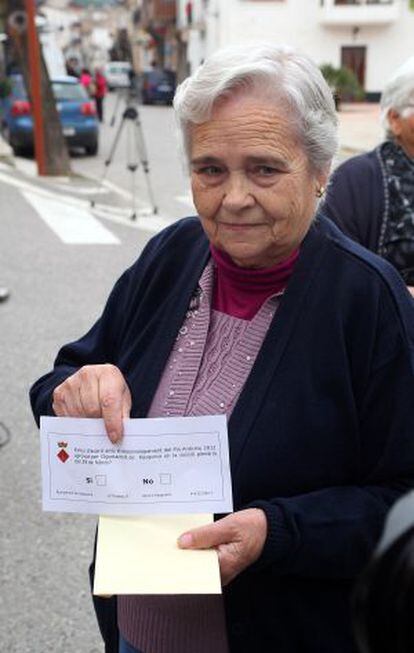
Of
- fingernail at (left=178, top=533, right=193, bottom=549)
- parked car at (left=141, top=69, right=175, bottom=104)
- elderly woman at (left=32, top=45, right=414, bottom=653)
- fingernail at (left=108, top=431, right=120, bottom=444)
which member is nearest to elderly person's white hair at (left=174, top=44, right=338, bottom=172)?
elderly woman at (left=32, top=45, right=414, bottom=653)

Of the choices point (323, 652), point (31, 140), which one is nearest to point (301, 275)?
point (323, 652)

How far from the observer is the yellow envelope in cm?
139

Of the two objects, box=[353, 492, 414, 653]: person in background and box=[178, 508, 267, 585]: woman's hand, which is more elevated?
box=[353, 492, 414, 653]: person in background

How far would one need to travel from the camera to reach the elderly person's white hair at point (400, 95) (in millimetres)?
2736

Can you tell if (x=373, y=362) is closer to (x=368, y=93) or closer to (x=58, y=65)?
(x=58, y=65)

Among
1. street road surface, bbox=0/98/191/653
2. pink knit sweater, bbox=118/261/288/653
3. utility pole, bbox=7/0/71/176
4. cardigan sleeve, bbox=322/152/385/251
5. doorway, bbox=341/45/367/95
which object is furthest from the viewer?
doorway, bbox=341/45/367/95

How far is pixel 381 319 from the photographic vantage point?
152cm

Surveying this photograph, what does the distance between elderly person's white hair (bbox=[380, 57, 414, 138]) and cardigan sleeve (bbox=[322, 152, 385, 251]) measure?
0.25 metres

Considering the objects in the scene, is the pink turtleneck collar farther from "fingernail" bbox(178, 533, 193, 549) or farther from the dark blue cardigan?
"fingernail" bbox(178, 533, 193, 549)

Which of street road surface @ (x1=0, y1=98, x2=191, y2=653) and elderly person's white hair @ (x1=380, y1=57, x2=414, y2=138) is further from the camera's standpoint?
street road surface @ (x1=0, y1=98, x2=191, y2=653)

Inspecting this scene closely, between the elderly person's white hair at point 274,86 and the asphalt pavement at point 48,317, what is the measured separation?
39 cm

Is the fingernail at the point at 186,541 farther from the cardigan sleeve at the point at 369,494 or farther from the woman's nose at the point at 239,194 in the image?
the woman's nose at the point at 239,194

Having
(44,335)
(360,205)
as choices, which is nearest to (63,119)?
(44,335)

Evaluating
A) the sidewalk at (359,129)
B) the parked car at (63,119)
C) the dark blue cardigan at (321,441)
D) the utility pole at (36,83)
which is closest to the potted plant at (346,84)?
the sidewalk at (359,129)
